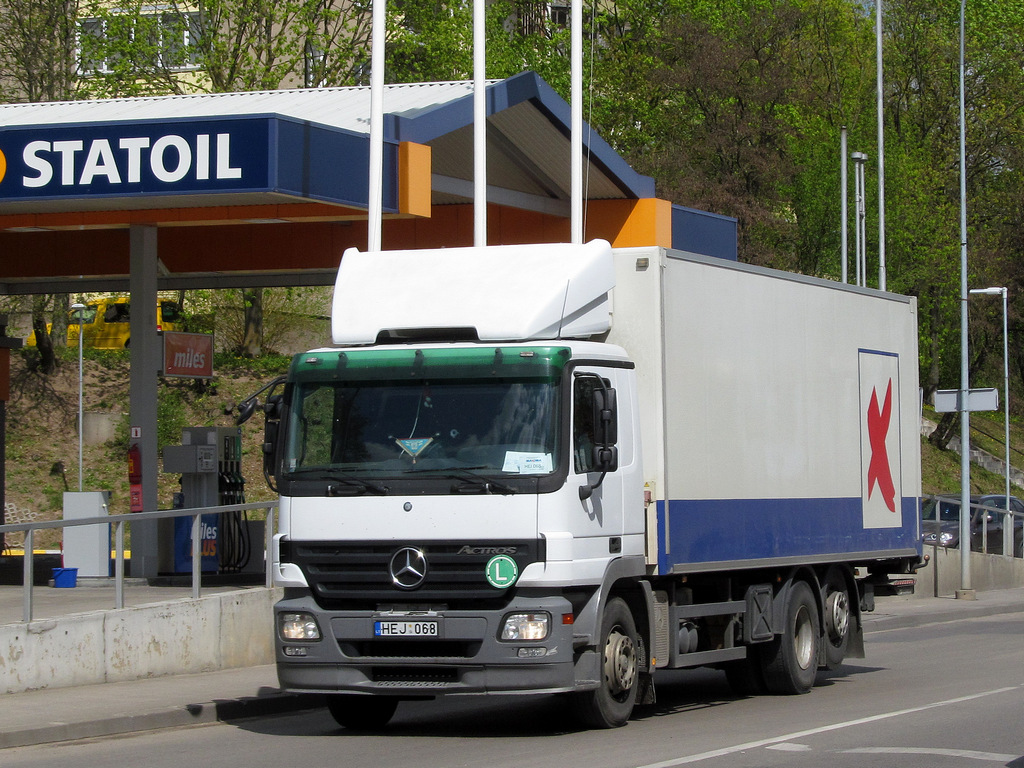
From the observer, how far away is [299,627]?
10539 mm

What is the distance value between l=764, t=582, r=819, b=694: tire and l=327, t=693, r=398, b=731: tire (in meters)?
3.50

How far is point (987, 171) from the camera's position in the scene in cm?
5591

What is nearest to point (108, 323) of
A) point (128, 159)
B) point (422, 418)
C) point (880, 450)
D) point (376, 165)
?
point (128, 159)

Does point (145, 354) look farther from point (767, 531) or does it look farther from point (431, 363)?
point (431, 363)

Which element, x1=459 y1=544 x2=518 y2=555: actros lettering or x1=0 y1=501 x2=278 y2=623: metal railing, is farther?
x1=0 y1=501 x2=278 y2=623: metal railing

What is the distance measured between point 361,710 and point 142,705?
1.81 m

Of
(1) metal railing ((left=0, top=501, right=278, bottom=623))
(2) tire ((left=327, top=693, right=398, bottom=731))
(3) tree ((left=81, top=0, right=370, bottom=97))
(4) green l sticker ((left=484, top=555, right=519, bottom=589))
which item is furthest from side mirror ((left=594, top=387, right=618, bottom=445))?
(3) tree ((left=81, top=0, right=370, bottom=97))

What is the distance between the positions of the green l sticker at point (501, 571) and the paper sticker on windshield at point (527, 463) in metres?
0.58

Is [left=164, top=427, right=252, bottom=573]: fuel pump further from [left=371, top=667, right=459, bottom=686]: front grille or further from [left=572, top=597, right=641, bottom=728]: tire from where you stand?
[left=572, top=597, right=641, bottom=728]: tire

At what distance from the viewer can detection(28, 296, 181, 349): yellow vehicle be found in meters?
43.6

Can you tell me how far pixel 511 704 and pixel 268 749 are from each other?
124 inches

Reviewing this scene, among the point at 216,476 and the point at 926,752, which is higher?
the point at 216,476

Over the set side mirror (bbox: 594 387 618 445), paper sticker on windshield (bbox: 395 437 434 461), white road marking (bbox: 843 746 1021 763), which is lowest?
white road marking (bbox: 843 746 1021 763)

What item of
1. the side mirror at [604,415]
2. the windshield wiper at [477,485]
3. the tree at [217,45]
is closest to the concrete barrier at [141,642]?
the windshield wiper at [477,485]
